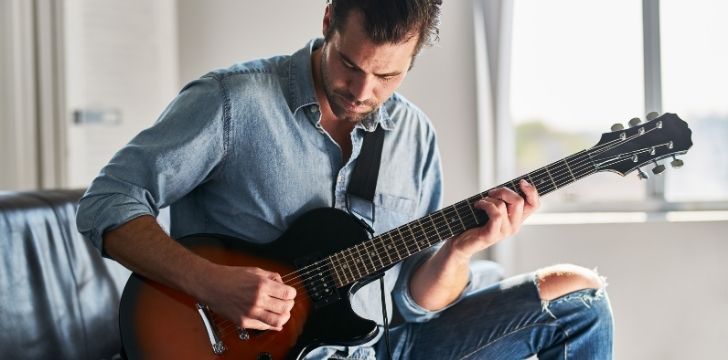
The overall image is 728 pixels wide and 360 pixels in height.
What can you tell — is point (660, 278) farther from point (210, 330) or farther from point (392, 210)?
point (210, 330)

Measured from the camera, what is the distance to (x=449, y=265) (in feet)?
5.10

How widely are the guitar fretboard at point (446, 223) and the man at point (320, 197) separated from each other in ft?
0.10

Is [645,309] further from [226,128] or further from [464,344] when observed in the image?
[226,128]

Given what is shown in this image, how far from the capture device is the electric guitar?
1330 millimetres

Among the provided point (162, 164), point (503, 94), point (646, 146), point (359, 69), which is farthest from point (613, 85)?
point (162, 164)

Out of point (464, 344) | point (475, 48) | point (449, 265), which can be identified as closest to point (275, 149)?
point (449, 265)

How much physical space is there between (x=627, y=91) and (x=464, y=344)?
5.45 ft

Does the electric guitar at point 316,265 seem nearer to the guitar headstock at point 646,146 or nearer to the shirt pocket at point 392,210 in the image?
the guitar headstock at point 646,146

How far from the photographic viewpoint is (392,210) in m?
1.65

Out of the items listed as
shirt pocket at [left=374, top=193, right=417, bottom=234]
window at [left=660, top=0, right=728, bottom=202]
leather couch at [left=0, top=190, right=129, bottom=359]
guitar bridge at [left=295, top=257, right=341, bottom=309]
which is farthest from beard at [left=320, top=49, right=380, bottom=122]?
window at [left=660, top=0, right=728, bottom=202]

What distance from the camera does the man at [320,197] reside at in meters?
1.33

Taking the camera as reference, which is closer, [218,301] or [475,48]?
[218,301]

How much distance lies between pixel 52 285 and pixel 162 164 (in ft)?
2.11

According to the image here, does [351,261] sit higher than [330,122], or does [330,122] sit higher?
[330,122]
